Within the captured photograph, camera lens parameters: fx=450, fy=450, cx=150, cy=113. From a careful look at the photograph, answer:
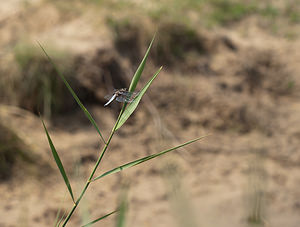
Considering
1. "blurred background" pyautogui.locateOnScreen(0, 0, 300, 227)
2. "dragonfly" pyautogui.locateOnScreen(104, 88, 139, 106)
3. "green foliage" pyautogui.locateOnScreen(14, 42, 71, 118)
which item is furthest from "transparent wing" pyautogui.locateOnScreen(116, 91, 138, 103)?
"green foliage" pyautogui.locateOnScreen(14, 42, 71, 118)

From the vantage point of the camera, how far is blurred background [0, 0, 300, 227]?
2.70 m

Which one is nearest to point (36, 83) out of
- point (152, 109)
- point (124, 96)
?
point (152, 109)

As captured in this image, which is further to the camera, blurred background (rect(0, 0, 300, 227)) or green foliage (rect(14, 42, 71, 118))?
green foliage (rect(14, 42, 71, 118))

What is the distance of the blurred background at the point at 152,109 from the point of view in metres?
2.70

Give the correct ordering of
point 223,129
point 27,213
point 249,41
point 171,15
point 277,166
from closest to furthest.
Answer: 1. point 27,213
2. point 277,166
3. point 223,129
4. point 171,15
5. point 249,41

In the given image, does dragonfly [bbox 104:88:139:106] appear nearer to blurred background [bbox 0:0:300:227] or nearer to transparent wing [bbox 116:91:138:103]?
transparent wing [bbox 116:91:138:103]

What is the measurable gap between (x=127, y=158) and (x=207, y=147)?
0.65m

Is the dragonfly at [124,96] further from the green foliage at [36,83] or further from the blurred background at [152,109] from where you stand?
the green foliage at [36,83]

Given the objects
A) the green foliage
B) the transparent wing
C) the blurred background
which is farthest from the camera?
the green foliage

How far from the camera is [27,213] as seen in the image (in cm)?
237

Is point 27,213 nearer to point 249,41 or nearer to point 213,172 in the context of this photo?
point 213,172

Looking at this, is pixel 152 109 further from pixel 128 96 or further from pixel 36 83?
pixel 128 96

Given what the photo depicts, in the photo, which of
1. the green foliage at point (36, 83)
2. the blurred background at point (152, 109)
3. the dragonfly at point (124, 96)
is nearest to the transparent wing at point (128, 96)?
the dragonfly at point (124, 96)

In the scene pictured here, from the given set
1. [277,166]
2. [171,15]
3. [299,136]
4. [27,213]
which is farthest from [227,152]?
[27,213]
